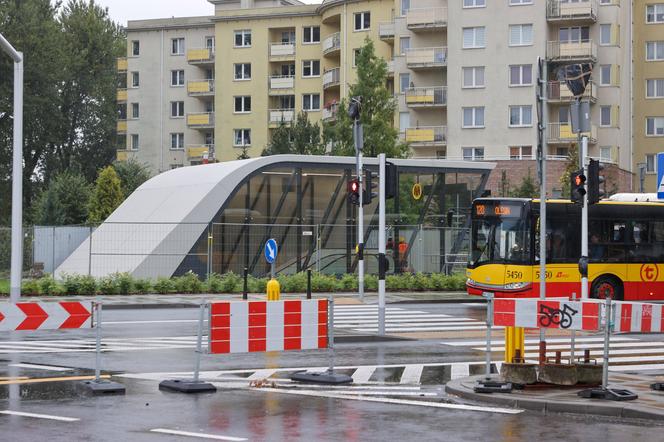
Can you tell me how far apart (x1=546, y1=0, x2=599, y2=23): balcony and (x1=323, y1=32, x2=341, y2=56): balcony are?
52.4 feet

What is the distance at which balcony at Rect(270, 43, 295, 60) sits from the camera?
8112 centimetres

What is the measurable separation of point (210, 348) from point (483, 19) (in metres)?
57.1

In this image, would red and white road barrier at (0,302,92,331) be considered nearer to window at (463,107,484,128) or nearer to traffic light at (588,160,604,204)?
traffic light at (588,160,604,204)

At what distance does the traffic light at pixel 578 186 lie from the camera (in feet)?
88.2

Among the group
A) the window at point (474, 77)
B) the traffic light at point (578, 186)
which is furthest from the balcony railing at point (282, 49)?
the traffic light at point (578, 186)

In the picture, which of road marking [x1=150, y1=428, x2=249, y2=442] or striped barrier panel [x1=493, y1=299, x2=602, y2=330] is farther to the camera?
striped barrier panel [x1=493, y1=299, x2=602, y2=330]

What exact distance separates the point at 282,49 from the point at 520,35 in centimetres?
1995

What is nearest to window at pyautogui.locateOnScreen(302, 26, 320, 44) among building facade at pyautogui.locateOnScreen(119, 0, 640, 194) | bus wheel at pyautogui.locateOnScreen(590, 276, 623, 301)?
building facade at pyautogui.locateOnScreen(119, 0, 640, 194)

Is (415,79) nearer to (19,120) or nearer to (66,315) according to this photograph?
(19,120)

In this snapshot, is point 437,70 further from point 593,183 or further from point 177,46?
point 593,183

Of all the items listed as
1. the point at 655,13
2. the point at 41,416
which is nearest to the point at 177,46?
the point at 655,13

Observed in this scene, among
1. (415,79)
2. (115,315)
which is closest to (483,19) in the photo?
(415,79)

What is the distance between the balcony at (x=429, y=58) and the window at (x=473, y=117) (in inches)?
132

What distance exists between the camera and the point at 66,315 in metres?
14.2
